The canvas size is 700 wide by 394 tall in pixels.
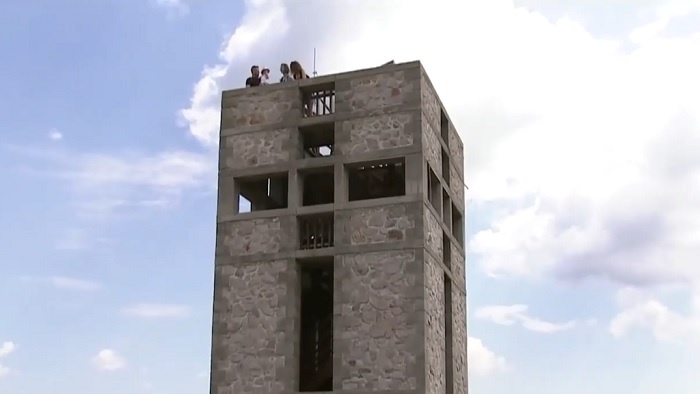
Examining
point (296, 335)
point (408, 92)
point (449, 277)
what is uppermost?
point (408, 92)

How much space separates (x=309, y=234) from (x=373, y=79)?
451 centimetres

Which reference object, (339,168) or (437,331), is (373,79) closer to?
(339,168)

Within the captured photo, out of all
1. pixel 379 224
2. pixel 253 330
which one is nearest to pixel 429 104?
pixel 379 224

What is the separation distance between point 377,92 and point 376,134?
123 cm

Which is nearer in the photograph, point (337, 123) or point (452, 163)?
point (337, 123)

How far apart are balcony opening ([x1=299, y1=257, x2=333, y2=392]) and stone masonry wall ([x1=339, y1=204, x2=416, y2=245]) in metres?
1.36

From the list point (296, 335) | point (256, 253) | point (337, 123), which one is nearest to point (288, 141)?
point (337, 123)

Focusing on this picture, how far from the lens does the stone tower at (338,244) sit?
24875 mm

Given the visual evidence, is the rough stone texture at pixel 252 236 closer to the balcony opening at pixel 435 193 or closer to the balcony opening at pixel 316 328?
the balcony opening at pixel 316 328

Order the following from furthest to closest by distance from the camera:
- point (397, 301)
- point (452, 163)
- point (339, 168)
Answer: point (452, 163) → point (339, 168) → point (397, 301)

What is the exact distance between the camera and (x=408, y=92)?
26.6 metres

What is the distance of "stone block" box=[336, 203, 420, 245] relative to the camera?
25375 millimetres

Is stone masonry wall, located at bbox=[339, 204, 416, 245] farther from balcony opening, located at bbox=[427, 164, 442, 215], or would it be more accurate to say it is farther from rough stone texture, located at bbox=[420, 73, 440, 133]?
rough stone texture, located at bbox=[420, 73, 440, 133]

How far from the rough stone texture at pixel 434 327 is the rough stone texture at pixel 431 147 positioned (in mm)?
2805
